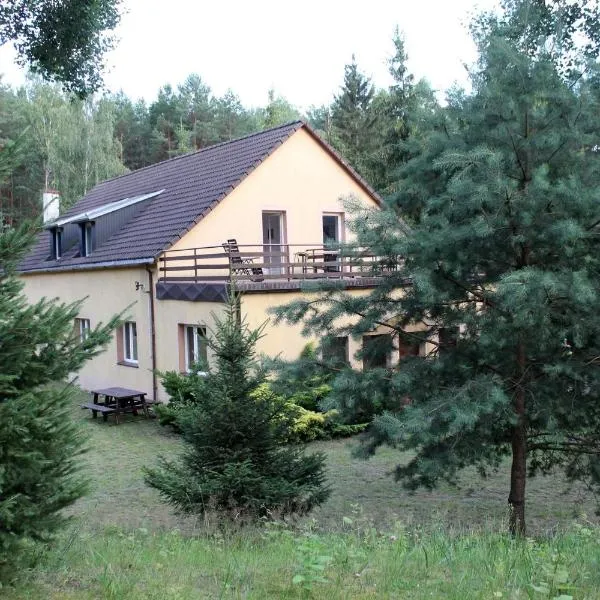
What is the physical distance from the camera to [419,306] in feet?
26.2

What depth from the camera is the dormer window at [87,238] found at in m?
22.4

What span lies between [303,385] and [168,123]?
46301 millimetres

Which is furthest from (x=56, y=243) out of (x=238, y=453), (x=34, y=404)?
(x=34, y=404)

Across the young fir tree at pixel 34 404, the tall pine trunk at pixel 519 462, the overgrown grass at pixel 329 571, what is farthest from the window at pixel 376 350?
the young fir tree at pixel 34 404

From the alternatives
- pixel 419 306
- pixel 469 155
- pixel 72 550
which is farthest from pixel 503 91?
pixel 72 550

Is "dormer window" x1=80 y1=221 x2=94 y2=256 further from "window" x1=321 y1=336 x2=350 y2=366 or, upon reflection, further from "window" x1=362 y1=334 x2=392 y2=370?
"window" x1=362 y1=334 x2=392 y2=370

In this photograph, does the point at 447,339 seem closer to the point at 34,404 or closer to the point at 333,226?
the point at 34,404

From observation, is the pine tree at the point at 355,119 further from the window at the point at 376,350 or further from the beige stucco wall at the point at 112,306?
the window at the point at 376,350

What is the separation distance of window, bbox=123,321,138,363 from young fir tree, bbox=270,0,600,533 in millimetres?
12971

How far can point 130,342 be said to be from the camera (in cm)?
2034

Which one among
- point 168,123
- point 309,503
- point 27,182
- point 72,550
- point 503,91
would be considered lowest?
point 309,503

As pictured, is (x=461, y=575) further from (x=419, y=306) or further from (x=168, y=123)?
(x=168, y=123)

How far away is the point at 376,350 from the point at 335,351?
0.53 metres

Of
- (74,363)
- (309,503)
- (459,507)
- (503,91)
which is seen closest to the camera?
(74,363)
